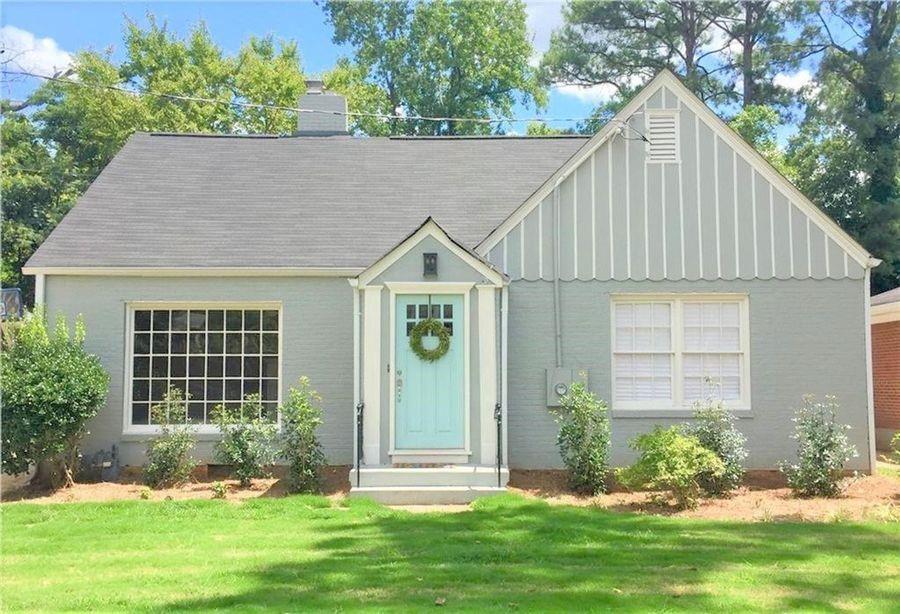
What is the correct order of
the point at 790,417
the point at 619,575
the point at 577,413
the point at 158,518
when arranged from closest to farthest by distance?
the point at 619,575 → the point at 158,518 → the point at 577,413 → the point at 790,417

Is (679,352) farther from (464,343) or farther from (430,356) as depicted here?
(430,356)

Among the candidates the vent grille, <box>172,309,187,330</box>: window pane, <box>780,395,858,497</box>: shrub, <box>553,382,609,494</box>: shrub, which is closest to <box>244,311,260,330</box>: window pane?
<box>172,309,187,330</box>: window pane

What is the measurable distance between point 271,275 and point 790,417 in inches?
307

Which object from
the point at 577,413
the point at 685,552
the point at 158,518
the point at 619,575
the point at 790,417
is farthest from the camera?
the point at 790,417

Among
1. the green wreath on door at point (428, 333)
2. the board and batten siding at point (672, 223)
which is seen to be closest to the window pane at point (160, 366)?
the green wreath on door at point (428, 333)

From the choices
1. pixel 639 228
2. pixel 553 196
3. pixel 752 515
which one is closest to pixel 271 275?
pixel 553 196

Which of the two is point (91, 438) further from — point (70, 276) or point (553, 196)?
point (553, 196)

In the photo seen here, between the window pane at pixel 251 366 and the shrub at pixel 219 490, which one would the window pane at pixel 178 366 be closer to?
the window pane at pixel 251 366

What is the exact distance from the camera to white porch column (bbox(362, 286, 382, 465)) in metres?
10.7

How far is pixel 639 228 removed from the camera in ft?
39.0

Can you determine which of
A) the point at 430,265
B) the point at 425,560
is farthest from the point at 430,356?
the point at 425,560

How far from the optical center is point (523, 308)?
11820 mm

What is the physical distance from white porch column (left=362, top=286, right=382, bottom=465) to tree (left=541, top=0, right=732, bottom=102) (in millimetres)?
26603

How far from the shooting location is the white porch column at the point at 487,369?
1070cm
